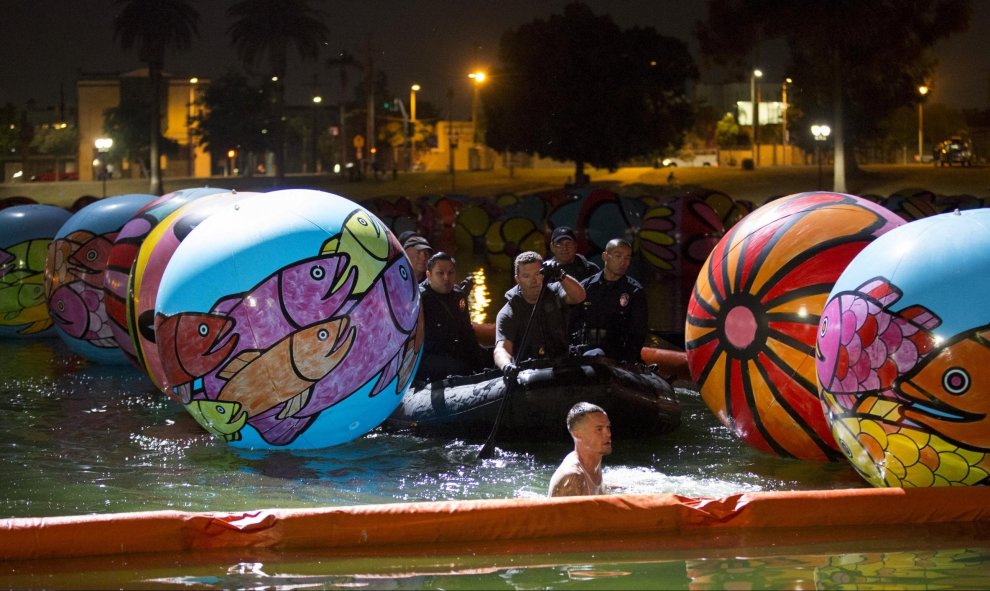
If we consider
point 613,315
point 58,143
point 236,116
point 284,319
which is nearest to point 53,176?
point 58,143

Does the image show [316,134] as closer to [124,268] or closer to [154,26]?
[154,26]

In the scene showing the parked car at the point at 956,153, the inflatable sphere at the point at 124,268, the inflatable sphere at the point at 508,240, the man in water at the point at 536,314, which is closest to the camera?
the man in water at the point at 536,314

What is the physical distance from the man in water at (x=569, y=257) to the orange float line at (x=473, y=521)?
4.69m

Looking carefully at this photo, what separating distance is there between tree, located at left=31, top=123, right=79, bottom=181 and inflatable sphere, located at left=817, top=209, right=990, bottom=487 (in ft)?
332

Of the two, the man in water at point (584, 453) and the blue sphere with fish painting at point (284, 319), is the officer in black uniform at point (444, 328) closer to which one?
the blue sphere with fish painting at point (284, 319)

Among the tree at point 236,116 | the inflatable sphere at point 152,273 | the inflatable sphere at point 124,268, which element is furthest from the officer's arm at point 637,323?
the tree at point 236,116

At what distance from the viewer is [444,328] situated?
33.0ft

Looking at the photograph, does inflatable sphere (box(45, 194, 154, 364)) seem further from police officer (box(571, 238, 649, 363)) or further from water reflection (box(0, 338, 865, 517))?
police officer (box(571, 238, 649, 363))

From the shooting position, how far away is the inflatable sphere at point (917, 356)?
650 centimetres

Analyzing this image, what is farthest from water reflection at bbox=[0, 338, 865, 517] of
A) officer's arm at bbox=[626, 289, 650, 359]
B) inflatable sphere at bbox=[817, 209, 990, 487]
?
→ inflatable sphere at bbox=[817, 209, 990, 487]

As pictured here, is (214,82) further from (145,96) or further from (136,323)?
(136,323)

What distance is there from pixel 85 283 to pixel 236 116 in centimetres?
7425

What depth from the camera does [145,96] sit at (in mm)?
97562

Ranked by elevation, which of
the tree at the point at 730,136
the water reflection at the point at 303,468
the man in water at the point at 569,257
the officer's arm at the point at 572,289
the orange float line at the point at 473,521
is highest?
the tree at the point at 730,136
